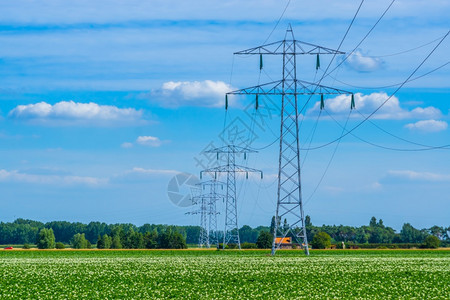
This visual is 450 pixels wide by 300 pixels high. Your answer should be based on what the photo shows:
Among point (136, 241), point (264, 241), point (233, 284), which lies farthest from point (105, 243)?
point (233, 284)

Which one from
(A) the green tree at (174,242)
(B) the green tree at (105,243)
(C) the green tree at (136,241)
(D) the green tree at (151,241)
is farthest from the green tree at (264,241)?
(B) the green tree at (105,243)

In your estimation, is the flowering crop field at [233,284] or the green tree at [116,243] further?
the green tree at [116,243]

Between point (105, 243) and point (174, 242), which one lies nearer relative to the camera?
point (174, 242)

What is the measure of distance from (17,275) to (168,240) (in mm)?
105933

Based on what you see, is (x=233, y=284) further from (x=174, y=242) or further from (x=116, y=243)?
(x=116, y=243)

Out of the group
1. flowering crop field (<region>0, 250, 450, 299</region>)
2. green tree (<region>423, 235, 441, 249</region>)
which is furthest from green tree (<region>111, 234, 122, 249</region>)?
flowering crop field (<region>0, 250, 450, 299</region>)

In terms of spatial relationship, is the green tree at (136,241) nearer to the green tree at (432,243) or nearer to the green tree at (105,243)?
the green tree at (105,243)

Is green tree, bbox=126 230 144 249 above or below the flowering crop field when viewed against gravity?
above

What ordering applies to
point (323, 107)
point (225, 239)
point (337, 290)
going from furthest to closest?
point (225, 239), point (323, 107), point (337, 290)

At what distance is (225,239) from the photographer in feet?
368

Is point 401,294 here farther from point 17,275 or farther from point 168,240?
point 168,240

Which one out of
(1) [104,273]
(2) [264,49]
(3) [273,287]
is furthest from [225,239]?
(3) [273,287]

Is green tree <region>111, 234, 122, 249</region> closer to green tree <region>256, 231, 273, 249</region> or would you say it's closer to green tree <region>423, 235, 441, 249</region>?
green tree <region>256, 231, 273, 249</region>

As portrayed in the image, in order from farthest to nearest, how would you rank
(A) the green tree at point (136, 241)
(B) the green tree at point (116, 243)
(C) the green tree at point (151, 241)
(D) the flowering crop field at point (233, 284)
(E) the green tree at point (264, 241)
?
(B) the green tree at point (116, 243), (A) the green tree at point (136, 241), (C) the green tree at point (151, 241), (E) the green tree at point (264, 241), (D) the flowering crop field at point (233, 284)
